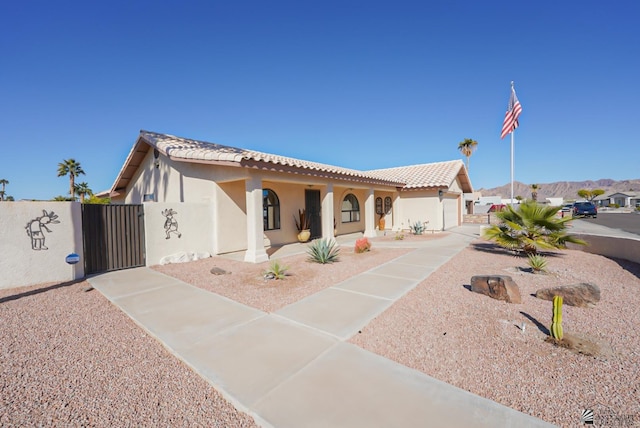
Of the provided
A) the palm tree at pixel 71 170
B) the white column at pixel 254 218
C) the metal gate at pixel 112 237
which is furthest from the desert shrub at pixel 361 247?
the palm tree at pixel 71 170

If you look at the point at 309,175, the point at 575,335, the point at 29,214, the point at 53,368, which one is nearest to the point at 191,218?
the point at 29,214

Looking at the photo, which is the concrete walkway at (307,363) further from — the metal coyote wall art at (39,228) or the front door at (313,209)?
the front door at (313,209)

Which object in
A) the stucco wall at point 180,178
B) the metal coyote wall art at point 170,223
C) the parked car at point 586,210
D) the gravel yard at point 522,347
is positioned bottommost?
the gravel yard at point 522,347

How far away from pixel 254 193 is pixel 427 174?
566 inches

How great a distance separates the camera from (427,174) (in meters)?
19.4

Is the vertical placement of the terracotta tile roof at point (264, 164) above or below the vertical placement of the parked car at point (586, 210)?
above

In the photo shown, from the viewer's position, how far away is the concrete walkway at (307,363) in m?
2.41

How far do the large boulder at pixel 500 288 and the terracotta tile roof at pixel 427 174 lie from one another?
12.2 metres

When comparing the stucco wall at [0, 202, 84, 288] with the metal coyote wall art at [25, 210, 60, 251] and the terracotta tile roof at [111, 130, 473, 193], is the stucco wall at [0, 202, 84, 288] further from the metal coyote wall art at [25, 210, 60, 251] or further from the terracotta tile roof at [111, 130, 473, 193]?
the terracotta tile roof at [111, 130, 473, 193]

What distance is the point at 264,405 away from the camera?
8.32ft

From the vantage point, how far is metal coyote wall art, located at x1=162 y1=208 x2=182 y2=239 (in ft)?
29.9

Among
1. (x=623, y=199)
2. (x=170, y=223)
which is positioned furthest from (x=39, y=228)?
(x=623, y=199)

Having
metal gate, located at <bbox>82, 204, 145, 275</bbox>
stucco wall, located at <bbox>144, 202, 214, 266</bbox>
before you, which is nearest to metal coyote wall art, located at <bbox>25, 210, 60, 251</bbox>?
metal gate, located at <bbox>82, 204, 145, 275</bbox>

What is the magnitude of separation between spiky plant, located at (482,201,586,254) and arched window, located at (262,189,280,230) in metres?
8.32
